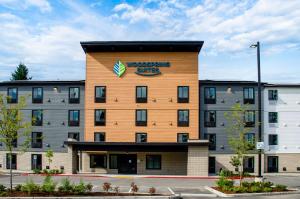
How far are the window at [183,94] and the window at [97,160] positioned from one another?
11194mm

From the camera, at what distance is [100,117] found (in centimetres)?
4719

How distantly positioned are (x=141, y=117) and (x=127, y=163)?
564cm

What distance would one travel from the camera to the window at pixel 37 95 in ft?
161

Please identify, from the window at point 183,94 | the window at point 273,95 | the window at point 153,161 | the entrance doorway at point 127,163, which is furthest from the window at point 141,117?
the window at point 273,95

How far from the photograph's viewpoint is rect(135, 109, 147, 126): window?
46.8 meters

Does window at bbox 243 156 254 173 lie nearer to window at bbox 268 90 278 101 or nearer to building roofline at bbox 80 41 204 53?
window at bbox 268 90 278 101

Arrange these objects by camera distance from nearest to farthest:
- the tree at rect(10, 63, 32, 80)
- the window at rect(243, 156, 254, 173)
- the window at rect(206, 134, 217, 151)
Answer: the window at rect(243, 156, 254, 173) → the window at rect(206, 134, 217, 151) → the tree at rect(10, 63, 32, 80)

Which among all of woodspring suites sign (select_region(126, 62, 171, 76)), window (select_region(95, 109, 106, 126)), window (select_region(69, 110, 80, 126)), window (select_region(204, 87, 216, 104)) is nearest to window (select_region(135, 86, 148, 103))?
A: woodspring suites sign (select_region(126, 62, 171, 76))

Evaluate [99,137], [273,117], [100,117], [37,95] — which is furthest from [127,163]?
[273,117]

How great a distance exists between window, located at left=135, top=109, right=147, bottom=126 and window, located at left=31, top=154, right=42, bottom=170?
42.2 ft

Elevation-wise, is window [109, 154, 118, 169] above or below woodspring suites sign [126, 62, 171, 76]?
below

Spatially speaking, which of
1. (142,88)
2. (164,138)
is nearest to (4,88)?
(142,88)

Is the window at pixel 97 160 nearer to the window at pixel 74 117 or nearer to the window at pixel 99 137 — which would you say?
the window at pixel 99 137

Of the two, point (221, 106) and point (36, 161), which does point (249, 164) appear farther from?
point (36, 161)
